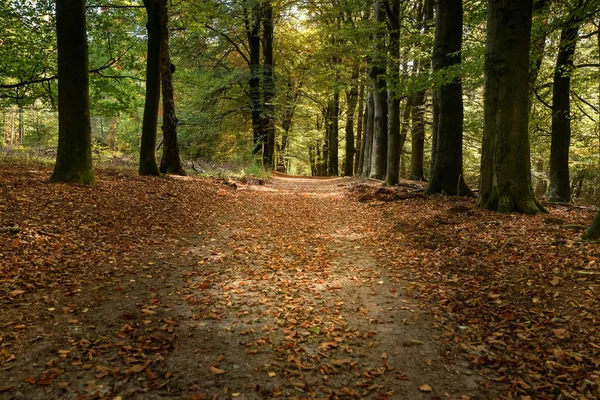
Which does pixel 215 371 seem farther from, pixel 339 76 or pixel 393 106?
pixel 339 76

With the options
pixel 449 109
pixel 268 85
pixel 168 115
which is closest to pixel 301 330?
pixel 449 109

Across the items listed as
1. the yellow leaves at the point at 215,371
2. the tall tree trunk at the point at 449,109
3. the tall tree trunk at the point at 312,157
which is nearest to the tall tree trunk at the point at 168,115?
the tall tree trunk at the point at 449,109

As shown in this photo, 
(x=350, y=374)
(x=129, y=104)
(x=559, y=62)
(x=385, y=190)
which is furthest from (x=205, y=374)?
(x=129, y=104)

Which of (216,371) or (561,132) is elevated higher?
(561,132)

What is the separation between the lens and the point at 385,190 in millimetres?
12664

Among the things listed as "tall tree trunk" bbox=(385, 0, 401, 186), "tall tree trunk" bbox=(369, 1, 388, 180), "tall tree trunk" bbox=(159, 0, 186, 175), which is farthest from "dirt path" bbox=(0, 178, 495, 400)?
"tall tree trunk" bbox=(369, 1, 388, 180)

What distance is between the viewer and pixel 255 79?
72.2ft

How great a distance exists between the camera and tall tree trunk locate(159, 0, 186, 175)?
13309 millimetres

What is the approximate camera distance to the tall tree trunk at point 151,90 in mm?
11977

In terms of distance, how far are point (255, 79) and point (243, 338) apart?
2043 cm

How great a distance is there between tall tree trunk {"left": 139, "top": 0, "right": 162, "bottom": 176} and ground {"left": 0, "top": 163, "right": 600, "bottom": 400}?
480 cm

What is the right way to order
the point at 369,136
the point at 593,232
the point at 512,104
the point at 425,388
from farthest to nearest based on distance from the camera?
1. the point at 369,136
2. the point at 512,104
3. the point at 593,232
4. the point at 425,388

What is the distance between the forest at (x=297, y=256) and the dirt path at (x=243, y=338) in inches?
0.8

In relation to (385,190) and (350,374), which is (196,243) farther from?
(385,190)
